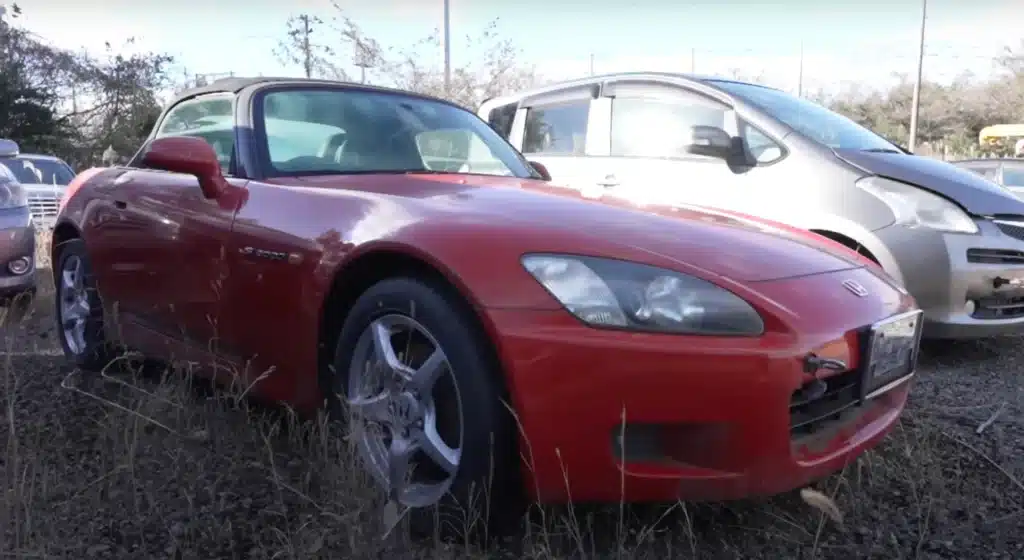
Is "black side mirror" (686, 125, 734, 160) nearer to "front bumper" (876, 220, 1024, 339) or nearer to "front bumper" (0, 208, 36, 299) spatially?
"front bumper" (876, 220, 1024, 339)

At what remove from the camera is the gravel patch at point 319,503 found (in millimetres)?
1972

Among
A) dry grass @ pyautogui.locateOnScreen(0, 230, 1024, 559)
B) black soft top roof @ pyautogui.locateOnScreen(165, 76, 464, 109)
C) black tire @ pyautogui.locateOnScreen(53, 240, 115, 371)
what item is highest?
black soft top roof @ pyautogui.locateOnScreen(165, 76, 464, 109)

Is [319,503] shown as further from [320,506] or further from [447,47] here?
[447,47]

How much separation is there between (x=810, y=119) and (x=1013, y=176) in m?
7.83

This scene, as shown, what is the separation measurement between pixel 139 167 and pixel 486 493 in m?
2.41

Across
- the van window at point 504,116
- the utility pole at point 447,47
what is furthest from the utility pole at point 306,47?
the van window at point 504,116

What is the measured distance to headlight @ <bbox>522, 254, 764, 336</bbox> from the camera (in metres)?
1.83

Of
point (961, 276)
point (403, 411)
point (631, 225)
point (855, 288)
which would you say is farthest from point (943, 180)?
point (403, 411)

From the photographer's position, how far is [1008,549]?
2014mm

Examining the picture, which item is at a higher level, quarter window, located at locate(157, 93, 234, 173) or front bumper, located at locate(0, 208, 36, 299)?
quarter window, located at locate(157, 93, 234, 173)

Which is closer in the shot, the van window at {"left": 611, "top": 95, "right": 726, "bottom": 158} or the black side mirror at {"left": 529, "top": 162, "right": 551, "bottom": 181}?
the black side mirror at {"left": 529, "top": 162, "right": 551, "bottom": 181}

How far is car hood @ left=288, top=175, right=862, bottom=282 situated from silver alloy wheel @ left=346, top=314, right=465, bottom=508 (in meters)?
0.35

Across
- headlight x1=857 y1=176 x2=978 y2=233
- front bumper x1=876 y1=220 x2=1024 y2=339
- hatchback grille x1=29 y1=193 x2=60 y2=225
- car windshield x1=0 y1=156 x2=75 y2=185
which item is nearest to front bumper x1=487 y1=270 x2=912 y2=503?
front bumper x1=876 y1=220 x2=1024 y2=339

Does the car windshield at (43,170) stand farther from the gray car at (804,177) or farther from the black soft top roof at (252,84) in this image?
the black soft top roof at (252,84)
